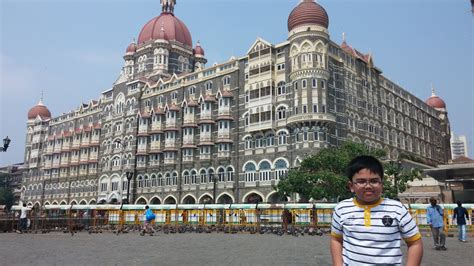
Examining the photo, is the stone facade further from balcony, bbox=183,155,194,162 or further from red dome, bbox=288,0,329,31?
red dome, bbox=288,0,329,31

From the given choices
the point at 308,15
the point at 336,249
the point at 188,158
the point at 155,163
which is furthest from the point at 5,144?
the point at 155,163

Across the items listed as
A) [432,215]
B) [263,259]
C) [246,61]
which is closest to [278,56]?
[246,61]

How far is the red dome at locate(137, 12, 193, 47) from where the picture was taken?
200 ft

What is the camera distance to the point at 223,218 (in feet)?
84.8

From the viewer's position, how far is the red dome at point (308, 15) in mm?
39031

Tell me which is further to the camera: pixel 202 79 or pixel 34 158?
pixel 34 158

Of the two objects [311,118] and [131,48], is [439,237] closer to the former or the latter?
[311,118]

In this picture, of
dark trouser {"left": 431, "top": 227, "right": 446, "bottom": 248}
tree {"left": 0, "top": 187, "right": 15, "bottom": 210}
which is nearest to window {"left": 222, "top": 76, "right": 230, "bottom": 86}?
dark trouser {"left": 431, "top": 227, "right": 446, "bottom": 248}

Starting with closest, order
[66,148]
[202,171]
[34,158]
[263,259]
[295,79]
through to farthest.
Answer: [263,259]
[295,79]
[202,171]
[66,148]
[34,158]

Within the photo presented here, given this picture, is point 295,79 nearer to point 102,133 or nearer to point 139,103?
point 139,103

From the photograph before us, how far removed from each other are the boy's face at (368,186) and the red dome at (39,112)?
82.4m

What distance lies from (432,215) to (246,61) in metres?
33.4

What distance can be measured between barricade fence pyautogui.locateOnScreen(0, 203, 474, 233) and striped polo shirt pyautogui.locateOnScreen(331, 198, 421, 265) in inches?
723

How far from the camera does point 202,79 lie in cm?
4853
